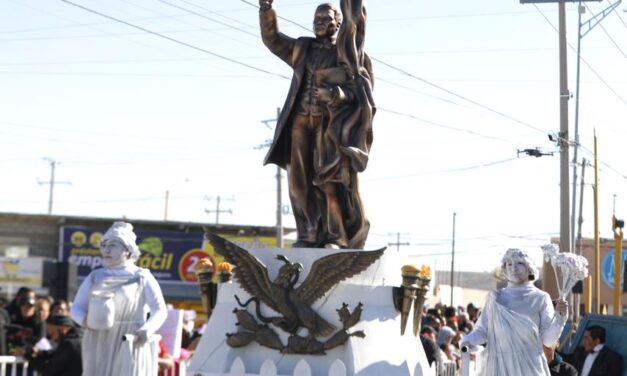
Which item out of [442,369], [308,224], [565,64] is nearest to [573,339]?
[442,369]

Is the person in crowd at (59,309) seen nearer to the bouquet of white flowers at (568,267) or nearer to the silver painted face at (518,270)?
the silver painted face at (518,270)

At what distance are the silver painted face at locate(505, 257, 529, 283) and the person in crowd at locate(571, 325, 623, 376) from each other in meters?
4.33

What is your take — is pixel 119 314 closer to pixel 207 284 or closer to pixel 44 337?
pixel 207 284

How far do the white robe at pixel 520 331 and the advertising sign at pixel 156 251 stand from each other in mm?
38904

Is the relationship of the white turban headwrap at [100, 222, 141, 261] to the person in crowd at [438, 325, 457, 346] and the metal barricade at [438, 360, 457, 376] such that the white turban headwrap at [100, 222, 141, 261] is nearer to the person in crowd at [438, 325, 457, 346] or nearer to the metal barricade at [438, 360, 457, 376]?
the metal barricade at [438, 360, 457, 376]

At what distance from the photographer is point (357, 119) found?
12406 millimetres

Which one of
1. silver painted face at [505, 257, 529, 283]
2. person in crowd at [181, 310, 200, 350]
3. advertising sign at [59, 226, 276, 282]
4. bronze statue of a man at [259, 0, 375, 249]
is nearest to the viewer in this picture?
silver painted face at [505, 257, 529, 283]

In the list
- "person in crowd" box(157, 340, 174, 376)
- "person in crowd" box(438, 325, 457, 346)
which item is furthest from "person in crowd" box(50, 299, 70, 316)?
"person in crowd" box(438, 325, 457, 346)

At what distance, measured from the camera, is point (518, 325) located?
11602mm

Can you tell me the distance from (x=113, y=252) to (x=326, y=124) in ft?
8.11

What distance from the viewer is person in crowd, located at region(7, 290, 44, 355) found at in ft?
43.9

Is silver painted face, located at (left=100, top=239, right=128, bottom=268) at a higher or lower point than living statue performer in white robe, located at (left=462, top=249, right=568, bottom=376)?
higher

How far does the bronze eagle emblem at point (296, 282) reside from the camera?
38.8 ft

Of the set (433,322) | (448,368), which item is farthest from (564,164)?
(448,368)
